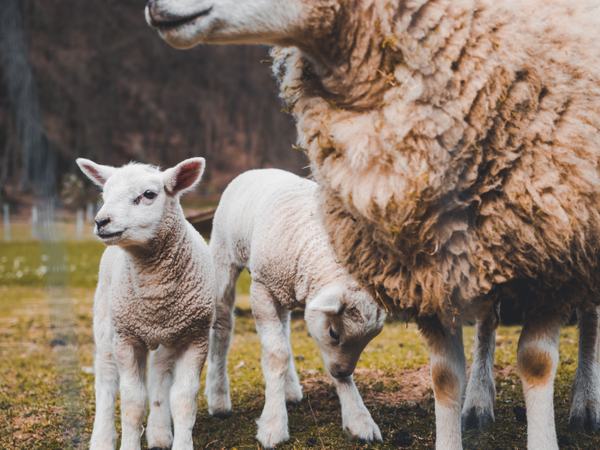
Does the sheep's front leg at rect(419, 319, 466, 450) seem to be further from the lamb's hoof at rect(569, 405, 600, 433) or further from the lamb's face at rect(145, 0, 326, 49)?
the lamb's face at rect(145, 0, 326, 49)

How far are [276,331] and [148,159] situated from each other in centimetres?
4002

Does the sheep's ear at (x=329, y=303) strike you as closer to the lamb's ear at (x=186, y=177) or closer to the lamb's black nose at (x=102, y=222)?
the lamb's ear at (x=186, y=177)

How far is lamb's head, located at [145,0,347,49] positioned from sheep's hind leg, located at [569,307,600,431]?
2.63m

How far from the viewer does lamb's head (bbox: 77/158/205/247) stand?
384 centimetres

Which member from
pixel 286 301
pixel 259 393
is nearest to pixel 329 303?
pixel 286 301

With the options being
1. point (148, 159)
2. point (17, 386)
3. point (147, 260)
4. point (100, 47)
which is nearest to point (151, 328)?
point (147, 260)

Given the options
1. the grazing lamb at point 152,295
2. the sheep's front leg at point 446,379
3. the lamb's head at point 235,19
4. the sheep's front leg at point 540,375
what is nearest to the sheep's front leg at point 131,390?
the grazing lamb at point 152,295

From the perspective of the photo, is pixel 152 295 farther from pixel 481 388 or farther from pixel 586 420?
pixel 586 420

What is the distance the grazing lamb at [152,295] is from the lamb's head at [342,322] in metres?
0.62

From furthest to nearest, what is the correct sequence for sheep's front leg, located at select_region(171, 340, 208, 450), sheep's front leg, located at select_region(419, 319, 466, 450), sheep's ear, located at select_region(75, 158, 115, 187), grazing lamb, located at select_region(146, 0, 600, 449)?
1. sheep's ear, located at select_region(75, 158, 115, 187)
2. sheep's front leg, located at select_region(171, 340, 208, 450)
3. sheep's front leg, located at select_region(419, 319, 466, 450)
4. grazing lamb, located at select_region(146, 0, 600, 449)

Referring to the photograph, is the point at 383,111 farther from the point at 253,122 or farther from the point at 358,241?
the point at 253,122

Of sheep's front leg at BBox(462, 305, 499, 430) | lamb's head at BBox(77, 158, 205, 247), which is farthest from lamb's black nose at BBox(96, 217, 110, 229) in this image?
sheep's front leg at BBox(462, 305, 499, 430)

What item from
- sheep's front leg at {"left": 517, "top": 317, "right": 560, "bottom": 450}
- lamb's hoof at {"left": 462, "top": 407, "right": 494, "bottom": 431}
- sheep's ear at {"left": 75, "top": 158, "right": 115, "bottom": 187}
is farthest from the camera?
lamb's hoof at {"left": 462, "top": 407, "right": 494, "bottom": 431}

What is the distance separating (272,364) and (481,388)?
1255 millimetres
